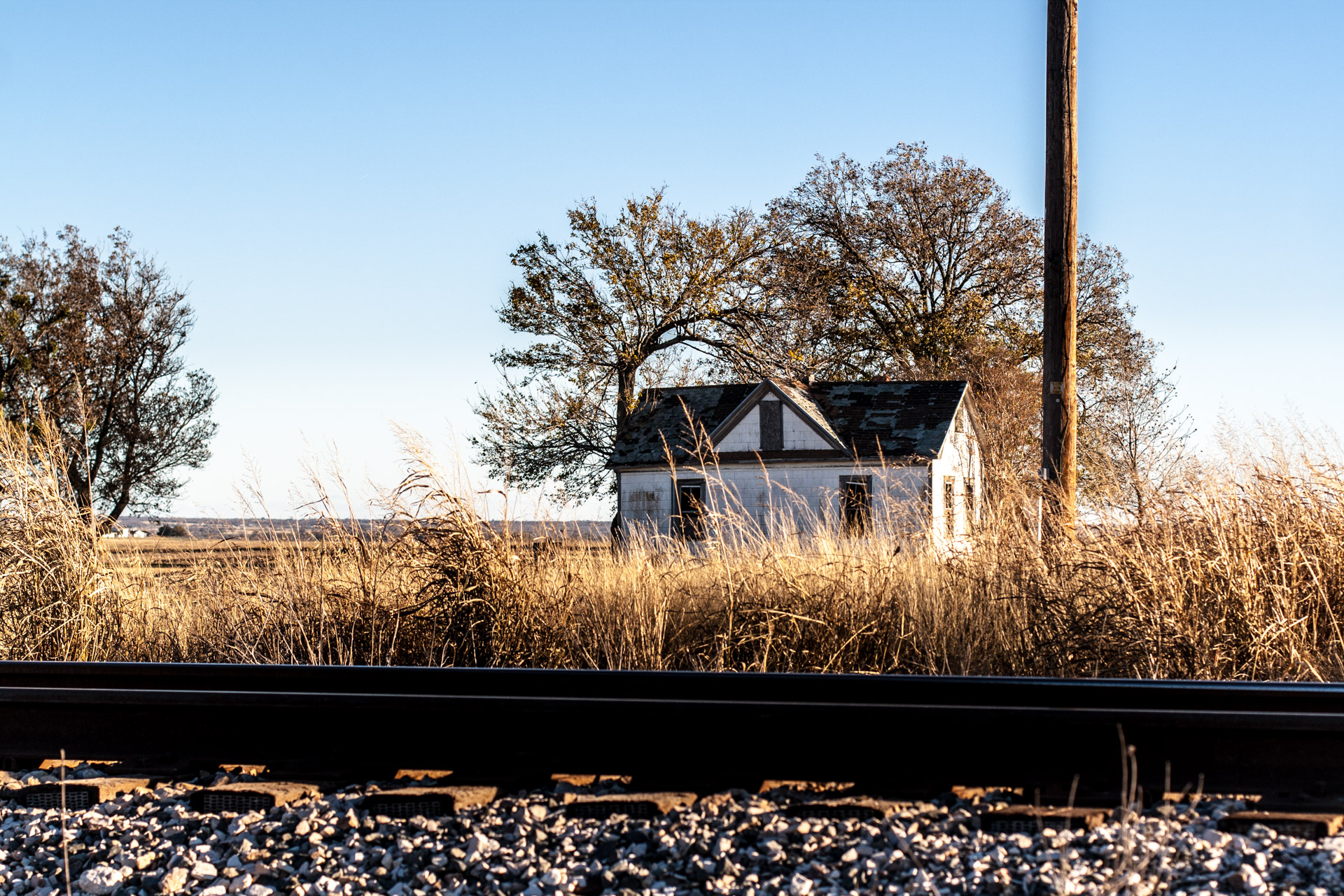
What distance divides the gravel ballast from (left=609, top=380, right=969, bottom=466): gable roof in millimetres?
20412

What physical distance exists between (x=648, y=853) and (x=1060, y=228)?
688cm

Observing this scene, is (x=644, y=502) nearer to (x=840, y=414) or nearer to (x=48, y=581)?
(x=840, y=414)

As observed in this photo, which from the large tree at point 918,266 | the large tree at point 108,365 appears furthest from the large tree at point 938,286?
the large tree at point 108,365

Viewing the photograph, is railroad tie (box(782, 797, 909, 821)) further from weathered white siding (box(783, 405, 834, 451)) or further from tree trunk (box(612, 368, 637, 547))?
tree trunk (box(612, 368, 637, 547))

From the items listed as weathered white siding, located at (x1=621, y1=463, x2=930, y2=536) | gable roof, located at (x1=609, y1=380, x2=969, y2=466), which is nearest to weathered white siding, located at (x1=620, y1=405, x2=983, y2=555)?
weathered white siding, located at (x1=621, y1=463, x2=930, y2=536)

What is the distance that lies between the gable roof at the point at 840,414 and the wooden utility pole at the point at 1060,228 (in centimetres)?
1554

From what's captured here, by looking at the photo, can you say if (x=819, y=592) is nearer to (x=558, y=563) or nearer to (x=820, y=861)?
(x=558, y=563)

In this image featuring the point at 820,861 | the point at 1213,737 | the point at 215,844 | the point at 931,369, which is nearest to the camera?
the point at 820,861

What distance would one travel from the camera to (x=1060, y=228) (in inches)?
326

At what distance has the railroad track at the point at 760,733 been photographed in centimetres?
346

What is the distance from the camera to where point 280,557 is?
6.46m

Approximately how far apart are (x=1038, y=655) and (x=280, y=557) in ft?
14.9

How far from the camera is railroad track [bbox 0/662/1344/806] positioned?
3455 millimetres

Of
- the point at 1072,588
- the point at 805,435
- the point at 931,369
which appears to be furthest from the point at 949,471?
the point at 1072,588
